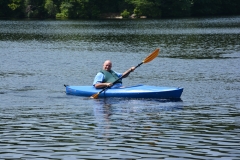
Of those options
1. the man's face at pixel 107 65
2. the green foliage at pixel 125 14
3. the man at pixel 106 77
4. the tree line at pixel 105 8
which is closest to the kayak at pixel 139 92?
the man at pixel 106 77

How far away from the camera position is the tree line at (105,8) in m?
97.4

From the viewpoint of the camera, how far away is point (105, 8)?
101500 millimetres

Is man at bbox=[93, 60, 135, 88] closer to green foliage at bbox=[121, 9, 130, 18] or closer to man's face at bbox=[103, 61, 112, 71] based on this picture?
man's face at bbox=[103, 61, 112, 71]

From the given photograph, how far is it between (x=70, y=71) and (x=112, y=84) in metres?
9.37

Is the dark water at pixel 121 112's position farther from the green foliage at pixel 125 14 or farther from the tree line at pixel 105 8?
the tree line at pixel 105 8

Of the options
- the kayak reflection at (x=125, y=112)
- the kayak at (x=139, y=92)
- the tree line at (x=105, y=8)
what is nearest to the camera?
the kayak reflection at (x=125, y=112)

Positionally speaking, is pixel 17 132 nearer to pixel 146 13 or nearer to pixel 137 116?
A: pixel 137 116

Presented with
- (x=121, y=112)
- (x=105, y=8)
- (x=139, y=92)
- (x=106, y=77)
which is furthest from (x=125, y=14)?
(x=121, y=112)

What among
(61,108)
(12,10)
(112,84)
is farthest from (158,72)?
(12,10)

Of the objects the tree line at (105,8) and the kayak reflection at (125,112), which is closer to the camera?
the kayak reflection at (125,112)

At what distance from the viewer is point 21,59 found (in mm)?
35688

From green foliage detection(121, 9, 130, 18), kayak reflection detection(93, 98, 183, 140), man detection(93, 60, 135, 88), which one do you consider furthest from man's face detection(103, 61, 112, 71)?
green foliage detection(121, 9, 130, 18)

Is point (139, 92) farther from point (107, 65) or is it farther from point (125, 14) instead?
point (125, 14)

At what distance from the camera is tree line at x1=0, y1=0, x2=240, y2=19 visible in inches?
3834
